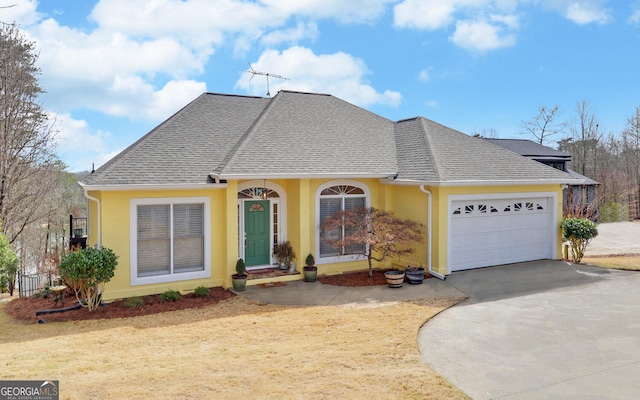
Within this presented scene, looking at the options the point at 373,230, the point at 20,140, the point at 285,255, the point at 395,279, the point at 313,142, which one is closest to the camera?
the point at 395,279

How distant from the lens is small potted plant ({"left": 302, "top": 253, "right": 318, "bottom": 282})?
1231cm

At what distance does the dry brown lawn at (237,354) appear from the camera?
5387mm

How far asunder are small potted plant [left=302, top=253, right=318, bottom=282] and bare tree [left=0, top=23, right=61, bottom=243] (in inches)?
619

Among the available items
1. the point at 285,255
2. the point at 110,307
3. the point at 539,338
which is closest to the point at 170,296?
the point at 110,307

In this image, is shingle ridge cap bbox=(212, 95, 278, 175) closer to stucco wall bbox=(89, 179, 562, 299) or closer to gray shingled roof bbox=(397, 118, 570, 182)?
stucco wall bbox=(89, 179, 562, 299)

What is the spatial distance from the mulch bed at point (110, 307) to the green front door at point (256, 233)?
1838mm

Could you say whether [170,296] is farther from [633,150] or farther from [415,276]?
[633,150]

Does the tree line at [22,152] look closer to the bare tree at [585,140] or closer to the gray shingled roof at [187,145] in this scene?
the gray shingled roof at [187,145]

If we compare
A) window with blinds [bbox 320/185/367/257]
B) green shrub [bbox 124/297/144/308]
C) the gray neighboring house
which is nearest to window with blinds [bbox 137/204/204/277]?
green shrub [bbox 124/297/144/308]

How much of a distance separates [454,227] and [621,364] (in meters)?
6.62

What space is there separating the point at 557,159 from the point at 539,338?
29116 millimetres

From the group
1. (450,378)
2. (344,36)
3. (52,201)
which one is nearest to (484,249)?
(450,378)

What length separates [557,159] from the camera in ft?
105

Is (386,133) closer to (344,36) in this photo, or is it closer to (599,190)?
(344,36)
